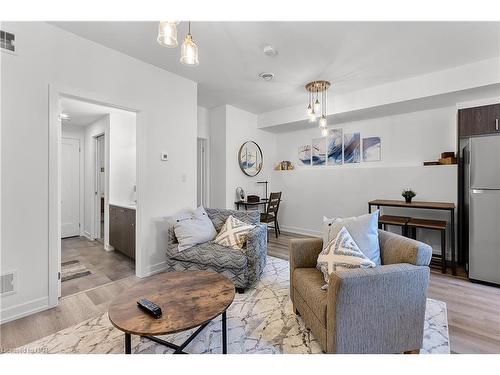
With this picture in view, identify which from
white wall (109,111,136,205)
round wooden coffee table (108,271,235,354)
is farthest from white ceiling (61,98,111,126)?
round wooden coffee table (108,271,235,354)

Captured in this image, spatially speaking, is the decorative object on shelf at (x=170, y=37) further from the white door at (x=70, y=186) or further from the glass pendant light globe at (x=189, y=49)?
the white door at (x=70, y=186)

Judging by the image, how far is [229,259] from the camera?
2453 mm

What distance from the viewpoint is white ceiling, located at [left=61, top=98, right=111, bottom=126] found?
12.2 feet

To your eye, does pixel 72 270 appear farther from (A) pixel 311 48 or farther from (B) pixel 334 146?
(B) pixel 334 146

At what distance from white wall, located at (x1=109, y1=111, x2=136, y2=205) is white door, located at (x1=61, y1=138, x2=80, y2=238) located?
65.1 inches

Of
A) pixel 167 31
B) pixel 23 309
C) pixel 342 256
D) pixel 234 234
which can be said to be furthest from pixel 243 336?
pixel 167 31

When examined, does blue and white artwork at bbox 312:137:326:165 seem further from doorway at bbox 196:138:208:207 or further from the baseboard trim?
the baseboard trim

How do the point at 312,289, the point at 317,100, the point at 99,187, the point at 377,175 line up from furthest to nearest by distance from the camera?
the point at 99,187 < the point at 377,175 < the point at 317,100 < the point at 312,289

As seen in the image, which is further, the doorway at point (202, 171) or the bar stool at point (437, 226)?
the doorway at point (202, 171)

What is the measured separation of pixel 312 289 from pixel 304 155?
3883mm

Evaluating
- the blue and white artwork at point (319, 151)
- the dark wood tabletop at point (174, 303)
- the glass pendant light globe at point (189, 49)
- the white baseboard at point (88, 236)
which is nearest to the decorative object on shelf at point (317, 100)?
the blue and white artwork at point (319, 151)

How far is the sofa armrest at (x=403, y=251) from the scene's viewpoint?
1.55 metres

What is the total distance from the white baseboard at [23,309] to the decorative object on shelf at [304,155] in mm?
4580
